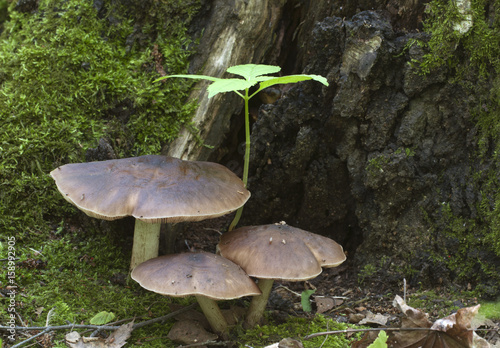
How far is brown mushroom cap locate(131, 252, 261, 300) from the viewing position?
258 centimetres

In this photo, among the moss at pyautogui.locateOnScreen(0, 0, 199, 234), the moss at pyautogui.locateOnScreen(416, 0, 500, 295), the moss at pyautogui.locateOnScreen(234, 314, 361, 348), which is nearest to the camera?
the moss at pyautogui.locateOnScreen(234, 314, 361, 348)

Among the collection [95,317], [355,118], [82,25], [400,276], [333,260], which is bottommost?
[95,317]

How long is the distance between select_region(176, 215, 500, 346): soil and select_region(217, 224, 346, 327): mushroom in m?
0.55

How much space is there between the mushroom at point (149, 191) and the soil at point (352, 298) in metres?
0.98

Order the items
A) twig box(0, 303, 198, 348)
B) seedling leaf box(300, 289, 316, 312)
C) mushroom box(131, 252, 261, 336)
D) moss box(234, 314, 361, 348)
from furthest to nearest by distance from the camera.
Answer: seedling leaf box(300, 289, 316, 312) < moss box(234, 314, 361, 348) < twig box(0, 303, 198, 348) < mushroom box(131, 252, 261, 336)

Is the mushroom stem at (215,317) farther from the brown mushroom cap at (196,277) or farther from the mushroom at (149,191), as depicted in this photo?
the mushroom at (149,191)

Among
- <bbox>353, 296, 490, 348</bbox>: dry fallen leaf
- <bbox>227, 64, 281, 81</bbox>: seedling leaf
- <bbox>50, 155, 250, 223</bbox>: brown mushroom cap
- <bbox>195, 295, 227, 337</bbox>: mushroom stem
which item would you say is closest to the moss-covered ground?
<bbox>195, 295, 227, 337</bbox>: mushroom stem

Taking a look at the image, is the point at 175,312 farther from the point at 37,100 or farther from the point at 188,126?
the point at 37,100

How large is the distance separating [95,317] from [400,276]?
8.24 ft

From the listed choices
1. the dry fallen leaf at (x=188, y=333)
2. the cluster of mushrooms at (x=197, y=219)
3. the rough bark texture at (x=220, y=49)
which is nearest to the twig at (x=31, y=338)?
the cluster of mushrooms at (x=197, y=219)

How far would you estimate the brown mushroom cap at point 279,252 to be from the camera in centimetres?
279

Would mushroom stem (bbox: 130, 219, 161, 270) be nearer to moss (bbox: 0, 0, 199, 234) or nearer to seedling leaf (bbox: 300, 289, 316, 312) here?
moss (bbox: 0, 0, 199, 234)

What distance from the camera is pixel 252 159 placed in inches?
165

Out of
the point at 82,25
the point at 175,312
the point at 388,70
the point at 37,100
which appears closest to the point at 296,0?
the point at 388,70
